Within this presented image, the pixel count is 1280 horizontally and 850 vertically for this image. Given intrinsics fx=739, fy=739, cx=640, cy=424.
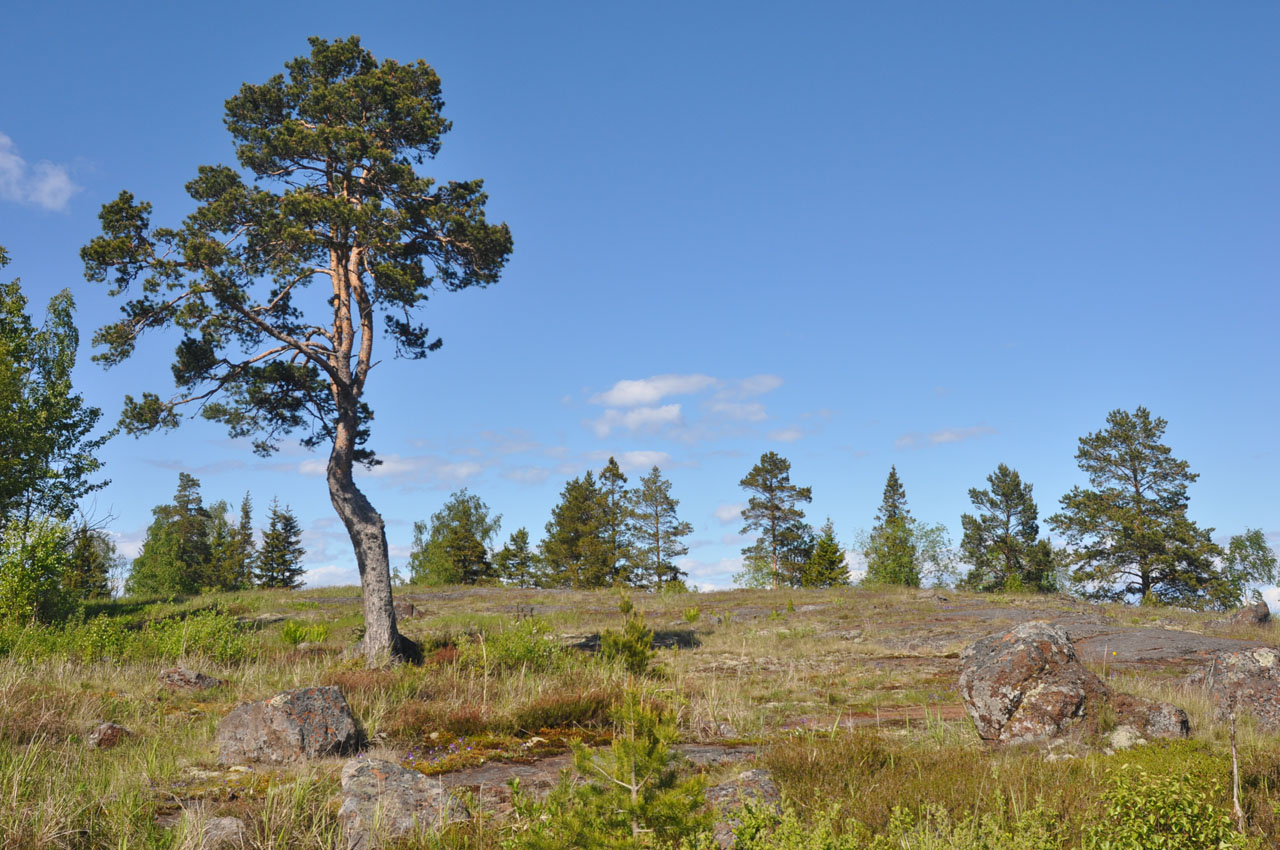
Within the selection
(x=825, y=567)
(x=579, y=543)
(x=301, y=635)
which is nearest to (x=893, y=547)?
(x=825, y=567)

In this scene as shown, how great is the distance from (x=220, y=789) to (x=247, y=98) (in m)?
15.5

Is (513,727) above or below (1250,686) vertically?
below

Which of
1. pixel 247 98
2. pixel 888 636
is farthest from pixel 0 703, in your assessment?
pixel 888 636

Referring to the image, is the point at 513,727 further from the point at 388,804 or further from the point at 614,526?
the point at 614,526

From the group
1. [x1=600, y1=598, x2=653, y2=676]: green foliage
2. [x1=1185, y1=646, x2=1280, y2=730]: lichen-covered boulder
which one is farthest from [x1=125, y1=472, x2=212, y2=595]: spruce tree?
[x1=1185, y1=646, x2=1280, y2=730]: lichen-covered boulder

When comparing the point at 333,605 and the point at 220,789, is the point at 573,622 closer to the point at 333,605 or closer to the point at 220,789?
the point at 333,605

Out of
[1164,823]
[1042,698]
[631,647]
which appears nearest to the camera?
[1164,823]

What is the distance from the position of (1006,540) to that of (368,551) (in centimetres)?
5041

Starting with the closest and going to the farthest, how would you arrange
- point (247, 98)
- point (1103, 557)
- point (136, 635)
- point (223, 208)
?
point (136, 635)
point (223, 208)
point (247, 98)
point (1103, 557)

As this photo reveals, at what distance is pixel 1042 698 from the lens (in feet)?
25.3

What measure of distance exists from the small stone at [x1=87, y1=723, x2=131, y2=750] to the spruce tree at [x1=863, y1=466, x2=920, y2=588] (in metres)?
49.6

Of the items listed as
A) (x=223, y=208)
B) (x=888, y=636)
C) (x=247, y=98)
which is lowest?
(x=888, y=636)

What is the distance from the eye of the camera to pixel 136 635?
540 inches

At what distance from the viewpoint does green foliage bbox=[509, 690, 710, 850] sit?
3805mm
